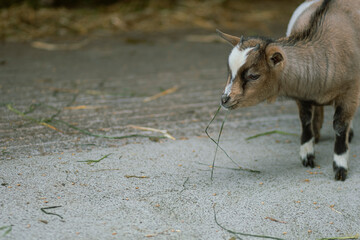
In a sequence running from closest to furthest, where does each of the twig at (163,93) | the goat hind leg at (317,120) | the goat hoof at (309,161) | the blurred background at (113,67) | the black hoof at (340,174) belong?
the black hoof at (340,174)
the goat hoof at (309,161)
the goat hind leg at (317,120)
the blurred background at (113,67)
the twig at (163,93)

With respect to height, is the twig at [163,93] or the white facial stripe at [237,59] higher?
the white facial stripe at [237,59]

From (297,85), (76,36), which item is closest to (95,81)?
(76,36)

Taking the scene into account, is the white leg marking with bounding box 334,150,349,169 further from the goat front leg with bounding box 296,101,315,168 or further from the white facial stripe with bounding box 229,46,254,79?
the white facial stripe with bounding box 229,46,254,79

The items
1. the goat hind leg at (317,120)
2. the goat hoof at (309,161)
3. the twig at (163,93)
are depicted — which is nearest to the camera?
the goat hoof at (309,161)

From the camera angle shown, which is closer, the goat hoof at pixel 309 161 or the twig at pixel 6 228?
the twig at pixel 6 228

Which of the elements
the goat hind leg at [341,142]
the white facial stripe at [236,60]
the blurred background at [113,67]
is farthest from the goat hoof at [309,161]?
the white facial stripe at [236,60]

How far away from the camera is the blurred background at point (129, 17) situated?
7.52 metres

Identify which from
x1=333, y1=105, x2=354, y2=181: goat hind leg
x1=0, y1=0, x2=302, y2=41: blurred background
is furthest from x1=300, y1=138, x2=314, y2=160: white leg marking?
x1=0, y1=0, x2=302, y2=41: blurred background

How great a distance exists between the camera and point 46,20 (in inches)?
307

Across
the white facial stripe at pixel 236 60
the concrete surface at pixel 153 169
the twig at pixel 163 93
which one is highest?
the white facial stripe at pixel 236 60

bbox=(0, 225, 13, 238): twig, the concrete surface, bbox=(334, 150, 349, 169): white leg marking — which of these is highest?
bbox=(0, 225, 13, 238): twig

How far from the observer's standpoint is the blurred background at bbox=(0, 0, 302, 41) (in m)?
7.52

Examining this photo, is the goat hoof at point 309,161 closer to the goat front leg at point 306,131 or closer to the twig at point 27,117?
the goat front leg at point 306,131

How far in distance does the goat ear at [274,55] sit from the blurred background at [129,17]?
420cm
